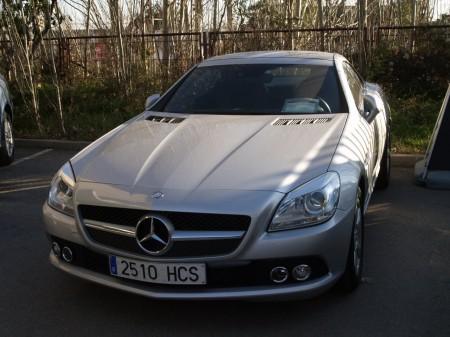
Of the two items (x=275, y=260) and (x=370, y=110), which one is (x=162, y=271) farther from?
(x=370, y=110)

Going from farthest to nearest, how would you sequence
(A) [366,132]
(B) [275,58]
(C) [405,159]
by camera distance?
(C) [405,159], (B) [275,58], (A) [366,132]

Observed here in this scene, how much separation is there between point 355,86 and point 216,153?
6.87 ft

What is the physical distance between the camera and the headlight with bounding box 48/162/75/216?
3.79 meters

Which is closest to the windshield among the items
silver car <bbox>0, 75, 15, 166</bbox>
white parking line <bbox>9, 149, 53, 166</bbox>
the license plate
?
the license plate

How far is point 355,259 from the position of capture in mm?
3896

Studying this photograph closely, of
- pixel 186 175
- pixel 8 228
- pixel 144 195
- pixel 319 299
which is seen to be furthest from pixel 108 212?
pixel 8 228

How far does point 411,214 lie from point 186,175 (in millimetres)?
2772

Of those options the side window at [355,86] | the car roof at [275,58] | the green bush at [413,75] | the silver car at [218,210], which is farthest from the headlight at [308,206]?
the green bush at [413,75]

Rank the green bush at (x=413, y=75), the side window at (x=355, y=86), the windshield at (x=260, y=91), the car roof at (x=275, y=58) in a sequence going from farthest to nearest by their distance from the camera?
the green bush at (x=413, y=75) → the car roof at (x=275, y=58) → the side window at (x=355, y=86) → the windshield at (x=260, y=91)

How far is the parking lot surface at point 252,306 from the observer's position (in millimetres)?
3555

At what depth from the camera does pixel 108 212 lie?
359 cm

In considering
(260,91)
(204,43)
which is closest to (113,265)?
(260,91)

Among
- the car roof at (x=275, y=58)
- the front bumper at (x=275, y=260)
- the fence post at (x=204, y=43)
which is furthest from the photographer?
the fence post at (x=204, y=43)

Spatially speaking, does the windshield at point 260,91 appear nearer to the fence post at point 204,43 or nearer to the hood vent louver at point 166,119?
the hood vent louver at point 166,119
